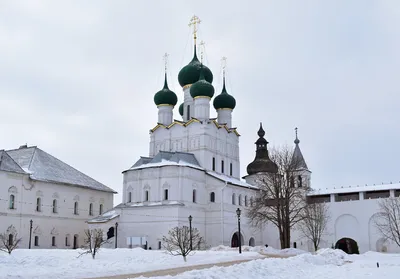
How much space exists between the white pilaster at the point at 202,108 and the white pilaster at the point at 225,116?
412cm

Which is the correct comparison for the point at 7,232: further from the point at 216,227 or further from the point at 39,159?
the point at 216,227

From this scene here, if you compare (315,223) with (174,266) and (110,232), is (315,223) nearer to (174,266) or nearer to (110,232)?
(110,232)

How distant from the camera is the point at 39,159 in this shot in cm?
4291

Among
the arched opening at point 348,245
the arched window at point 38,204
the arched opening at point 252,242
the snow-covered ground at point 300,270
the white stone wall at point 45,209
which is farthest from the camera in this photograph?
the arched opening at point 252,242

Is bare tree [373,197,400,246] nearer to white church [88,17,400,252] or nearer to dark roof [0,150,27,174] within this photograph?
white church [88,17,400,252]

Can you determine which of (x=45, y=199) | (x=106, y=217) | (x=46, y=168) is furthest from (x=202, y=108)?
Answer: (x=45, y=199)

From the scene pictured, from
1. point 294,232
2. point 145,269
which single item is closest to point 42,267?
point 145,269

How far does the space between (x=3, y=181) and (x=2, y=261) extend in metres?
19.3

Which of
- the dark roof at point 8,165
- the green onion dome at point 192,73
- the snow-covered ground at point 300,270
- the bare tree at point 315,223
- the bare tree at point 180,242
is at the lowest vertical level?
the snow-covered ground at point 300,270

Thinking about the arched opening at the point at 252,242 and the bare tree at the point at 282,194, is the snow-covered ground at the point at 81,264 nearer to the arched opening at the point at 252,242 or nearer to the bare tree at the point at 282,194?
the bare tree at the point at 282,194

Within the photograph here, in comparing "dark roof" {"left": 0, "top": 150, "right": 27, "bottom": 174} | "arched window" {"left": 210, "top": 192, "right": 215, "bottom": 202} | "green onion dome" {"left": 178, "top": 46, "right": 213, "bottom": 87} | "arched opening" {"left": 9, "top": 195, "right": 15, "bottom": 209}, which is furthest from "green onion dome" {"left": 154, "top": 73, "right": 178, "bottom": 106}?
"arched opening" {"left": 9, "top": 195, "right": 15, "bottom": 209}

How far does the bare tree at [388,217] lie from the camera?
39656 millimetres

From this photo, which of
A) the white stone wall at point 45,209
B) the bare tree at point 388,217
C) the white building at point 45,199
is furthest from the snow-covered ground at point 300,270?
the white stone wall at point 45,209

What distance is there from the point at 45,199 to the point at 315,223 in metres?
22.9
